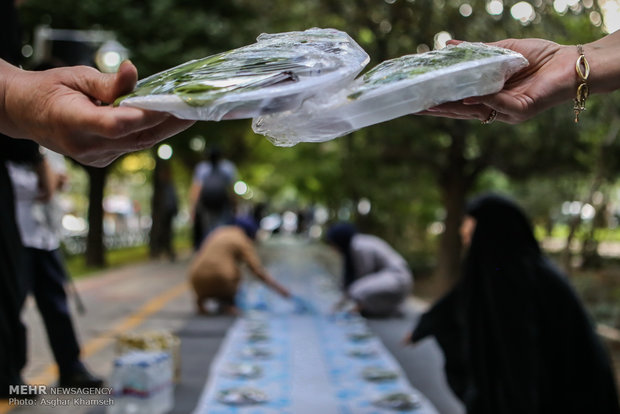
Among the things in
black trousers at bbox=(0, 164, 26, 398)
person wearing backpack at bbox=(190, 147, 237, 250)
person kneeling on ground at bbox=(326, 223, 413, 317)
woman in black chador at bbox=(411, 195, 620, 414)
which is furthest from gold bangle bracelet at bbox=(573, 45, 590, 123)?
person wearing backpack at bbox=(190, 147, 237, 250)

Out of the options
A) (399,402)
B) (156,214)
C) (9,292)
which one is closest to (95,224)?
(156,214)

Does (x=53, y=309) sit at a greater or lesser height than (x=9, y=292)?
lesser

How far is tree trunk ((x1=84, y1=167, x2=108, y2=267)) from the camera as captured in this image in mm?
12461

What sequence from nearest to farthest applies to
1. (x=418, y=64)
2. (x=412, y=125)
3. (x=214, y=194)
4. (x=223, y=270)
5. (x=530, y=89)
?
(x=418, y=64) → (x=530, y=89) → (x=223, y=270) → (x=412, y=125) → (x=214, y=194)

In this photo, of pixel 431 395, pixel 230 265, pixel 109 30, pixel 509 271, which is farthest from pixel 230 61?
pixel 109 30

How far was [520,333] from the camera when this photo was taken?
10.1 feet

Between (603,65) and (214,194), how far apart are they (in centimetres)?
654

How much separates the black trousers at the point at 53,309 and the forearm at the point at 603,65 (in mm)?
3323

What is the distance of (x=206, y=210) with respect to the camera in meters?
7.94

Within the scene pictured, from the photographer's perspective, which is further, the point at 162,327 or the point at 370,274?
the point at 370,274

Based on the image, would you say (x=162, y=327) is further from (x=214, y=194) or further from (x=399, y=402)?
(x=399, y=402)

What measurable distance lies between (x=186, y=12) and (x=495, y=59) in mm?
10967

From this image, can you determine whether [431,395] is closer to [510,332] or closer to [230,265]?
[510,332]

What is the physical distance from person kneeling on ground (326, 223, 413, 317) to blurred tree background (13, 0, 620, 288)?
1711 mm
